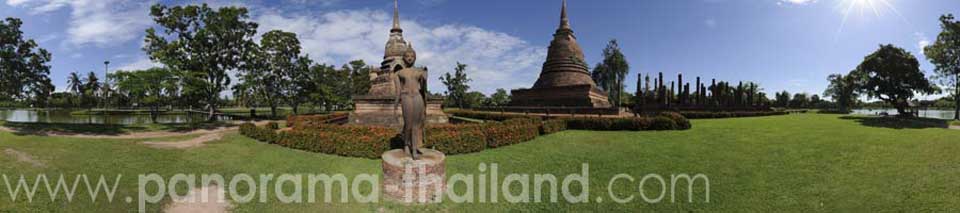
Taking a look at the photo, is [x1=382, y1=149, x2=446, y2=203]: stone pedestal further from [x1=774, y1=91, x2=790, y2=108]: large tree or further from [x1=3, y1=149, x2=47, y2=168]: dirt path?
[x1=774, y1=91, x2=790, y2=108]: large tree

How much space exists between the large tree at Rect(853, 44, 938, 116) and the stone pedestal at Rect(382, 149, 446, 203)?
2731 cm

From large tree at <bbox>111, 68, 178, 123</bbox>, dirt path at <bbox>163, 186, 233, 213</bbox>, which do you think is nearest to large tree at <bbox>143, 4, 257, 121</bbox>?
large tree at <bbox>111, 68, 178, 123</bbox>

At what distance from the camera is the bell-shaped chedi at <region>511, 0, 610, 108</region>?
83.2 feet

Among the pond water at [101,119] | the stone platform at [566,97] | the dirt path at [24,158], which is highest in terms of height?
the stone platform at [566,97]

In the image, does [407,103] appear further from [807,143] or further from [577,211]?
[807,143]

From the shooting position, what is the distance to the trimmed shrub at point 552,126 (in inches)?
472

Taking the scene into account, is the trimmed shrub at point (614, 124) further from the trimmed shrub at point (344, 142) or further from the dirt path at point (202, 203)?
the dirt path at point (202, 203)

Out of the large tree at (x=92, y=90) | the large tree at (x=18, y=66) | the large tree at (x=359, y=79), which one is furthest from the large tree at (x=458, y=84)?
the large tree at (x=92, y=90)

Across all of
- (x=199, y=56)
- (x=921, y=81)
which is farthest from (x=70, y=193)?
(x=921, y=81)

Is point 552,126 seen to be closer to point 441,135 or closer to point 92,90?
point 441,135

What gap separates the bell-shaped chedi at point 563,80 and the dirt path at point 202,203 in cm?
2243

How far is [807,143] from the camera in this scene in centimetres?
877

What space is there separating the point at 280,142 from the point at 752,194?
38.9 ft

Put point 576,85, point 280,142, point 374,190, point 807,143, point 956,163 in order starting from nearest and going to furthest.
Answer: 1. point 374,190
2. point 956,163
3. point 807,143
4. point 280,142
5. point 576,85
